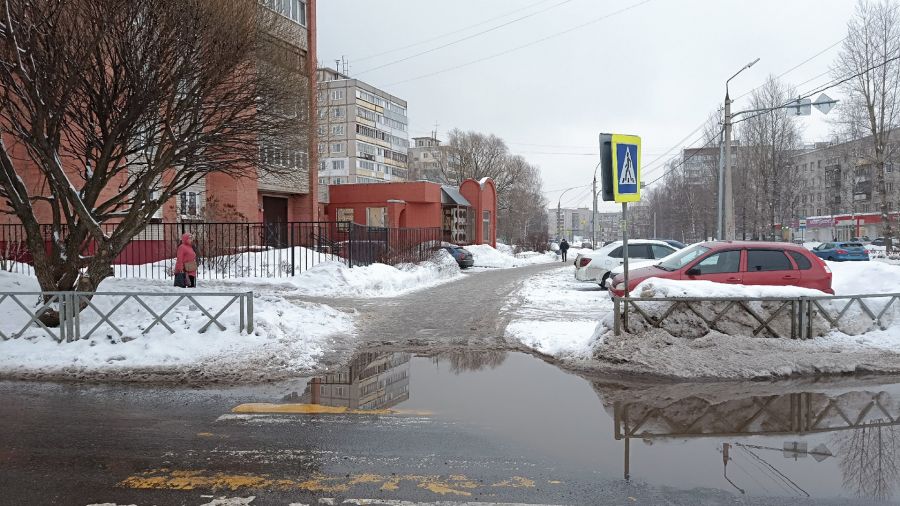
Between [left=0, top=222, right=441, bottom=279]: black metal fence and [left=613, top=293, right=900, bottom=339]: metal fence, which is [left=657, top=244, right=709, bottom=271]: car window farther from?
[left=0, top=222, right=441, bottom=279]: black metal fence

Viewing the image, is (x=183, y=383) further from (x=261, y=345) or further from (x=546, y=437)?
(x=546, y=437)

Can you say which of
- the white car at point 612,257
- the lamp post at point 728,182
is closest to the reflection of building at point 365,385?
the white car at point 612,257

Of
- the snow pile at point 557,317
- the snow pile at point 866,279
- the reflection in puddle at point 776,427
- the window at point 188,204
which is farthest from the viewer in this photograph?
the window at point 188,204

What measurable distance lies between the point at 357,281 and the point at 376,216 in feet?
63.9

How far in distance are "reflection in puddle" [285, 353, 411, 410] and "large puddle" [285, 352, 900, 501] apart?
0.07 feet

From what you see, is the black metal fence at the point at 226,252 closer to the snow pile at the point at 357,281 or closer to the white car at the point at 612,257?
the snow pile at the point at 357,281

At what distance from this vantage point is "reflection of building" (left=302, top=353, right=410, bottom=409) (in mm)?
6234

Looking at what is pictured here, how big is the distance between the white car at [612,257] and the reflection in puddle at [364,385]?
11190mm

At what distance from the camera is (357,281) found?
57.7 ft

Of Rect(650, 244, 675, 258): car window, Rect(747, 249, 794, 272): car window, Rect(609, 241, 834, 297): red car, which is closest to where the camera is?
Rect(609, 241, 834, 297): red car

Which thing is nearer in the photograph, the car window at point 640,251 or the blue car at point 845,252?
Answer: the car window at point 640,251

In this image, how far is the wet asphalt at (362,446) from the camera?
3867mm

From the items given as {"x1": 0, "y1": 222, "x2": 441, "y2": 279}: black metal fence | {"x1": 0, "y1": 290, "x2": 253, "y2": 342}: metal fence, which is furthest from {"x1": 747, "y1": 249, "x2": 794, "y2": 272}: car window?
{"x1": 0, "y1": 222, "x2": 441, "y2": 279}: black metal fence

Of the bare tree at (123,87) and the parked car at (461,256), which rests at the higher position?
the bare tree at (123,87)
